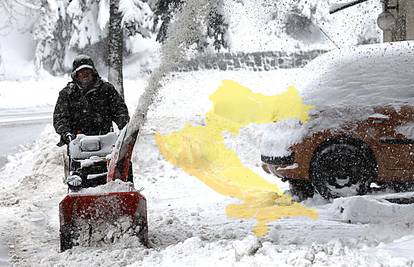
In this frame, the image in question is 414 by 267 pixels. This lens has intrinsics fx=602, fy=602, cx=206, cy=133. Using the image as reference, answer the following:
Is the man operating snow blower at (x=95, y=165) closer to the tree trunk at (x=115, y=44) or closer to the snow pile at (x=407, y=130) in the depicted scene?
the snow pile at (x=407, y=130)

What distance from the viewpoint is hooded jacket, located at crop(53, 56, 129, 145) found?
670 centimetres

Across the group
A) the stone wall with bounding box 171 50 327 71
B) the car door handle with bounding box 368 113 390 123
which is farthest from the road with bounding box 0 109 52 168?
the car door handle with bounding box 368 113 390 123

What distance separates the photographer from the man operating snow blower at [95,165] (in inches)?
217

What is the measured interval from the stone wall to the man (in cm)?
1357

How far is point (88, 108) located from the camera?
672cm

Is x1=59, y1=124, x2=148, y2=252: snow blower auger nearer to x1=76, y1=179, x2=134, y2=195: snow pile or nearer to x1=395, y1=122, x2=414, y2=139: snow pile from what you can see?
x1=76, y1=179, x2=134, y2=195: snow pile

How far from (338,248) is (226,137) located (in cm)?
764

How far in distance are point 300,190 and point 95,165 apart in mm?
3257

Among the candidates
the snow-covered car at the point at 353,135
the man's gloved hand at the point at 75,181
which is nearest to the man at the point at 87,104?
the man's gloved hand at the point at 75,181

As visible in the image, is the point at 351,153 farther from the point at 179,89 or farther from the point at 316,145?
the point at 179,89

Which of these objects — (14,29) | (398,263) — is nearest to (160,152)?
(398,263)
